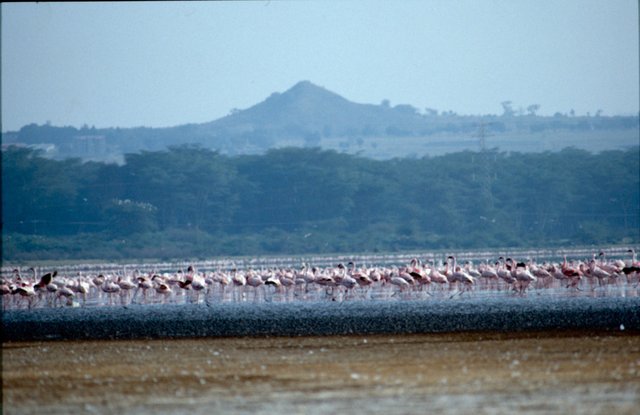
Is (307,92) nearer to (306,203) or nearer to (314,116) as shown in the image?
(314,116)

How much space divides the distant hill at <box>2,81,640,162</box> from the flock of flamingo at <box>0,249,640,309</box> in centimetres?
7513

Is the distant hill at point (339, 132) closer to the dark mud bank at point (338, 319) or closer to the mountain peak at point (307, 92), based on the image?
the mountain peak at point (307, 92)

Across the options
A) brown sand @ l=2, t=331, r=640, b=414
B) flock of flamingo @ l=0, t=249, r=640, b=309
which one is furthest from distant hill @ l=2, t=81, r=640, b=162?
brown sand @ l=2, t=331, r=640, b=414

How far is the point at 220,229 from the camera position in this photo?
258 feet

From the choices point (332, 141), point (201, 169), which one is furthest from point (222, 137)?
point (201, 169)

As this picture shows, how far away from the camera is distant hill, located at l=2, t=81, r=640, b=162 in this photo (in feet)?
357

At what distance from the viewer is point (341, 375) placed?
12672mm

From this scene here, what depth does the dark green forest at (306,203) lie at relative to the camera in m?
73.8

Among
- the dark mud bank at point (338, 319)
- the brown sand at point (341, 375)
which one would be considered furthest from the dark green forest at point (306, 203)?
the brown sand at point (341, 375)

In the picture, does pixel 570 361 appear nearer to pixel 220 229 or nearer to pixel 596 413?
pixel 596 413

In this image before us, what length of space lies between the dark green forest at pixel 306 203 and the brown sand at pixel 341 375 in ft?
179

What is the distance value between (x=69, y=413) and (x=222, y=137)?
110458mm

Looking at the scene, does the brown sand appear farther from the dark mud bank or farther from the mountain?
the mountain

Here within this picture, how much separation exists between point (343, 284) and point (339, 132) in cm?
10936
